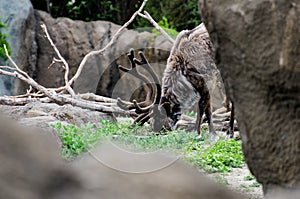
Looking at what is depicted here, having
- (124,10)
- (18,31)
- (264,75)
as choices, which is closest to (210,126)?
(264,75)

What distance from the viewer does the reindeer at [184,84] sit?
8805 mm

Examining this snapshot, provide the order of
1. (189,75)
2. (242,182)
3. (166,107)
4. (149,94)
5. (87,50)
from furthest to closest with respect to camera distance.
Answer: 1. (87,50)
2. (149,94)
3. (166,107)
4. (189,75)
5. (242,182)

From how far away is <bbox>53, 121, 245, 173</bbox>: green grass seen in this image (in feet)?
20.2

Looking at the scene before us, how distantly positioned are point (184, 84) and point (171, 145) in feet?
6.67

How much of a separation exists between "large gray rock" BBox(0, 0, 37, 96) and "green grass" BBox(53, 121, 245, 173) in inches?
233

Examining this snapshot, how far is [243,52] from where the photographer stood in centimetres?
296

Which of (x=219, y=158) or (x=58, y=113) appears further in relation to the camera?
(x=58, y=113)

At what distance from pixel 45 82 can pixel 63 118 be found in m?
6.97

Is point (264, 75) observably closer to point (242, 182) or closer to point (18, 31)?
point (242, 182)

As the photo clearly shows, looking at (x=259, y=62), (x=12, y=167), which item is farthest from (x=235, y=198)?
(x=259, y=62)

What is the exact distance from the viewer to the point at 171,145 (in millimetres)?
7199

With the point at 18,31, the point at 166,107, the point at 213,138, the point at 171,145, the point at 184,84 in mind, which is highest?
the point at 18,31

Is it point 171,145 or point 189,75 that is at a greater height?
point 189,75

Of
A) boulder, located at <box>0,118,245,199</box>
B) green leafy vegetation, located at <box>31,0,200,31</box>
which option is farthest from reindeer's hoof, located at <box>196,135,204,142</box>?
green leafy vegetation, located at <box>31,0,200,31</box>
